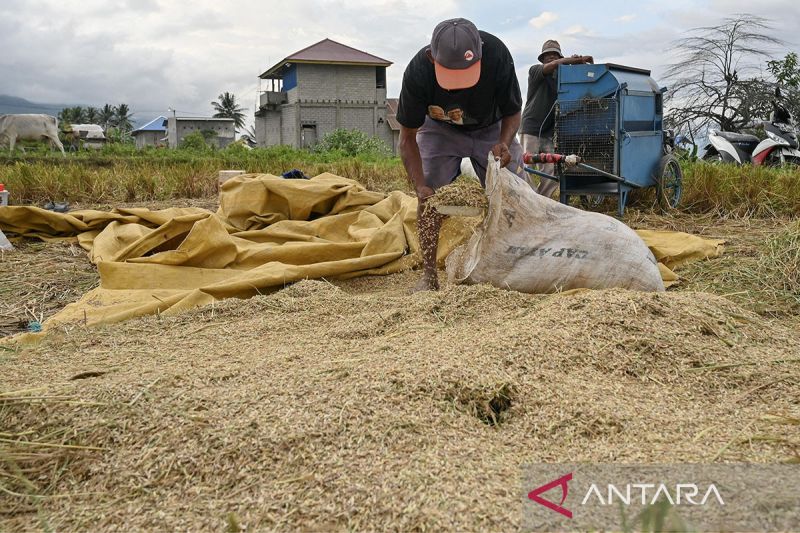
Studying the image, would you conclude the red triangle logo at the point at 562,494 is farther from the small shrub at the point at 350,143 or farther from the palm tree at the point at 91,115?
the palm tree at the point at 91,115

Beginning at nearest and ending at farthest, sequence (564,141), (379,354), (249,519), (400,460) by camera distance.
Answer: (249,519)
(400,460)
(379,354)
(564,141)

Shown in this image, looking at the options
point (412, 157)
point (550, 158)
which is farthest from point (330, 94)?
point (412, 157)

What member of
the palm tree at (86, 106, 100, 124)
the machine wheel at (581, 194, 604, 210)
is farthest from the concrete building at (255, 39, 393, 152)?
the palm tree at (86, 106, 100, 124)

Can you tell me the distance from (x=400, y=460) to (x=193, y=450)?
1.42 feet

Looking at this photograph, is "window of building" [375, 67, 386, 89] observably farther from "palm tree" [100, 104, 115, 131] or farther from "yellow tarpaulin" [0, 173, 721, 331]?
"palm tree" [100, 104, 115, 131]

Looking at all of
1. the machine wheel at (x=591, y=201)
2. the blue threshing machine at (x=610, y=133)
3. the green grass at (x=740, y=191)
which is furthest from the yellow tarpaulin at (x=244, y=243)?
the machine wheel at (x=591, y=201)

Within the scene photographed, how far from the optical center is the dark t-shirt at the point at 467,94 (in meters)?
3.08

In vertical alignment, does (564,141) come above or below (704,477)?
above

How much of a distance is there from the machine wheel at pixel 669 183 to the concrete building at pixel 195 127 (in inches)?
1537

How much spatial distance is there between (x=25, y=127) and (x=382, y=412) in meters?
18.2

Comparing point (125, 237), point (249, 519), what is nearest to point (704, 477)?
point (249, 519)

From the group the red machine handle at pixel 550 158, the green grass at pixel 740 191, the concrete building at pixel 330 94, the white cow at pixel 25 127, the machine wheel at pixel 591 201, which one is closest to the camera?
the red machine handle at pixel 550 158

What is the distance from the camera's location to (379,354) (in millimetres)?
1976

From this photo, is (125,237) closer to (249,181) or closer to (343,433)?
(249,181)
